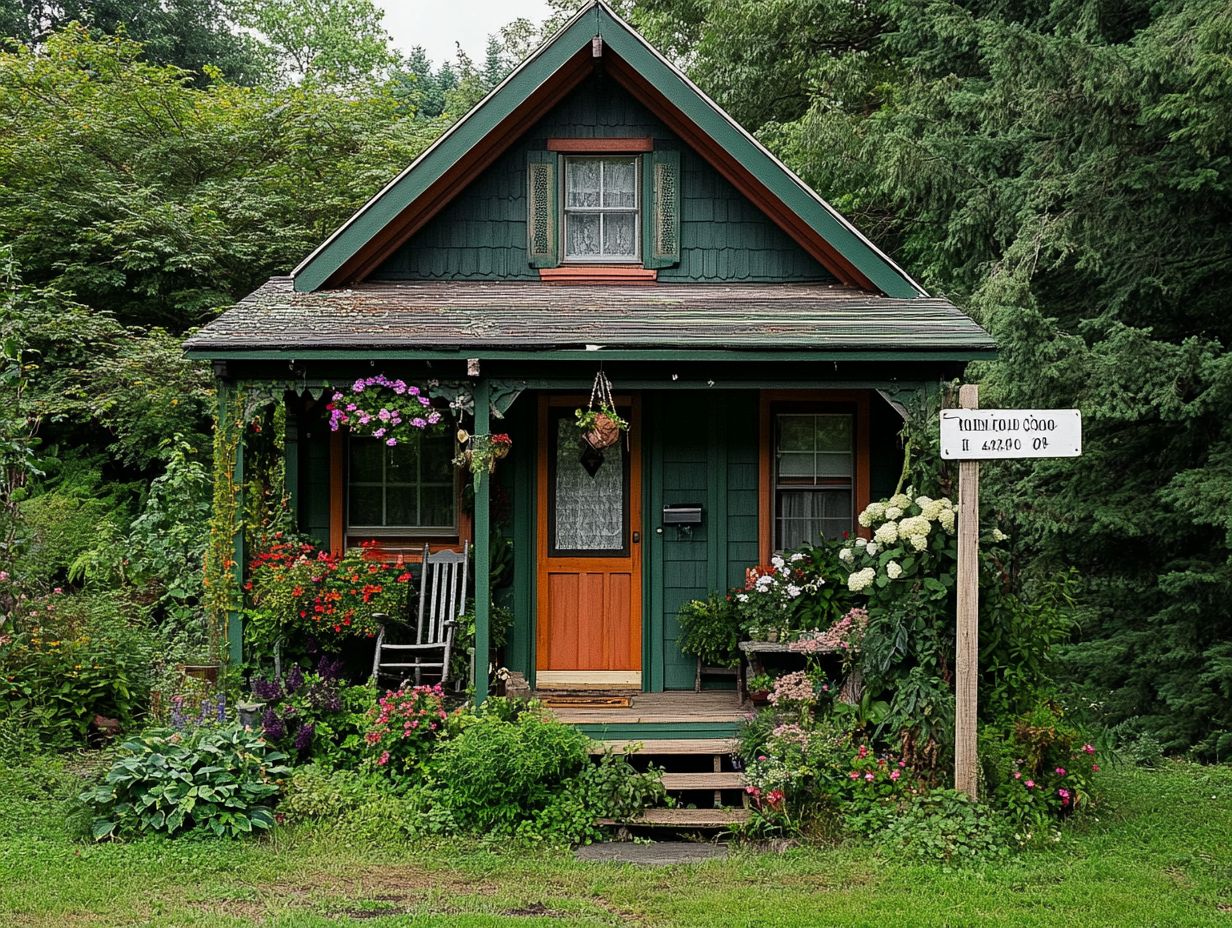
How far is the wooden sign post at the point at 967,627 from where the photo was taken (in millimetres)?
6871

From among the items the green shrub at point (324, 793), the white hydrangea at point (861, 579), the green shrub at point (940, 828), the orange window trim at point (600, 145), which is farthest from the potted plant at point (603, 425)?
the green shrub at point (940, 828)

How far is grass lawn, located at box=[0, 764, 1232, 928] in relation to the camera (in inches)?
228

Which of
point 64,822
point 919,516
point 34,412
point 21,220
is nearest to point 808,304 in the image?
point 919,516

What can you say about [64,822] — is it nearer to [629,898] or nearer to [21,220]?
[629,898]

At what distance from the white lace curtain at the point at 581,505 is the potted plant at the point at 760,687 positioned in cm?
174

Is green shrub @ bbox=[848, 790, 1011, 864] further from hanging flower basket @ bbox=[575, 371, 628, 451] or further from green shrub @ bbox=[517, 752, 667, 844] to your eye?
hanging flower basket @ bbox=[575, 371, 628, 451]

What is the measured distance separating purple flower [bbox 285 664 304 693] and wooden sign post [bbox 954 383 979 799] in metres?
4.53

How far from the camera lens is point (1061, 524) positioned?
1167 cm

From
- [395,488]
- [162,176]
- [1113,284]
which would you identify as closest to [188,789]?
[395,488]

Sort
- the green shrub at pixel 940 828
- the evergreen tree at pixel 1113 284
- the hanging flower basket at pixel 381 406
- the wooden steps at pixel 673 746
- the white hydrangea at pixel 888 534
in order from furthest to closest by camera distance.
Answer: the evergreen tree at pixel 1113 284 < the hanging flower basket at pixel 381 406 < the wooden steps at pixel 673 746 < the white hydrangea at pixel 888 534 < the green shrub at pixel 940 828

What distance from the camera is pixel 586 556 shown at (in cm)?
957

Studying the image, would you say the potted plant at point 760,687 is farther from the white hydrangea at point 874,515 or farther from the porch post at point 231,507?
the porch post at point 231,507

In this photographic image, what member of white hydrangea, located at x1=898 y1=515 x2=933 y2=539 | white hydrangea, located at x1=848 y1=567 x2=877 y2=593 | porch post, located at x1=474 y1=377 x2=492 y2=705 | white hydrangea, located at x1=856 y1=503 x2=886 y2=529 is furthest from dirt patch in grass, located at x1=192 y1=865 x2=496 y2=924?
white hydrangea, located at x1=856 y1=503 x2=886 y2=529

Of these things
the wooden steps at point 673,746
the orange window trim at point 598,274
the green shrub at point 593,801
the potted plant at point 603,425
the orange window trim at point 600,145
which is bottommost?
the green shrub at point 593,801
